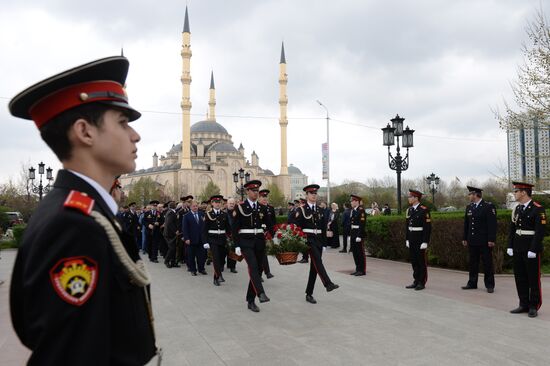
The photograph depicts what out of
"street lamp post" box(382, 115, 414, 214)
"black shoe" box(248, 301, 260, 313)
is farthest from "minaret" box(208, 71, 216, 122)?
"black shoe" box(248, 301, 260, 313)

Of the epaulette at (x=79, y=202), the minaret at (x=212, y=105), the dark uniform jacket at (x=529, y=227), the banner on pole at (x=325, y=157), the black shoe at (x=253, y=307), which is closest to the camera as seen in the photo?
the epaulette at (x=79, y=202)

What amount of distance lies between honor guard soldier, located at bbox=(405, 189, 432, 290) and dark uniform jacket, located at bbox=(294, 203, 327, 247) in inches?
97.6

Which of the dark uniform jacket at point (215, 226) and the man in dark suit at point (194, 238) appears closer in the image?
the dark uniform jacket at point (215, 226)

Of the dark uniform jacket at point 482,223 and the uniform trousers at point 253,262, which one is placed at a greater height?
the dark uniform jacket at point 482,223

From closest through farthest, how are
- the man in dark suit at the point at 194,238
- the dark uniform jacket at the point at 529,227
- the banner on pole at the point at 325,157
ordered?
the dark uniform jacket at the point at 529,227, the man in dark suit at the point at 194,238, the banner on pole at the point at 325,157

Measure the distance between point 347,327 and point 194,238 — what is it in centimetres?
748

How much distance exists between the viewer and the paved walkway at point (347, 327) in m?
5.46

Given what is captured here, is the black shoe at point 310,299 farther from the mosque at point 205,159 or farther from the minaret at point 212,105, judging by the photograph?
the minaret at point 212,105

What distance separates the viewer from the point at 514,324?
6.92 meters

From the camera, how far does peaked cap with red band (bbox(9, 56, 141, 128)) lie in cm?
176

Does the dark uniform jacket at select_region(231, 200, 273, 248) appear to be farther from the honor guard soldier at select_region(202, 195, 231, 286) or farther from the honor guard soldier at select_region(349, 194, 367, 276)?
the honor guard soldier at select_region(349, 194, 367, 276)

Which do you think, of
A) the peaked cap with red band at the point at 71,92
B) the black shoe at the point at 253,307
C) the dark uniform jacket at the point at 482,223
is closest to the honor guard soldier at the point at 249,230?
the black shoe at the point at 253,307

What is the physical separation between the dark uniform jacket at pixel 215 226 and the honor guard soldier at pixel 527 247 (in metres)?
7.29

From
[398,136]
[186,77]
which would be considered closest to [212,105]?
[186,77]
